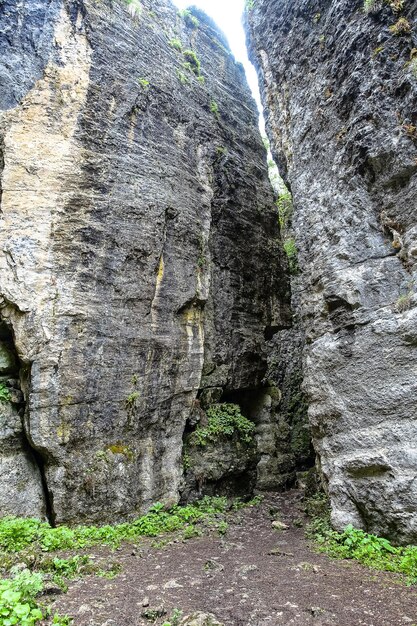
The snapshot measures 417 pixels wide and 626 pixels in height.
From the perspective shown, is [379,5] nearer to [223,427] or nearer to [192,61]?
[192,61]

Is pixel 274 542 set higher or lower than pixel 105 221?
lower

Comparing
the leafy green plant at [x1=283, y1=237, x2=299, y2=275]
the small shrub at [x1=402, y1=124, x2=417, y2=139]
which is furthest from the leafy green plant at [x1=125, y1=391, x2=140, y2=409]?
the leafy green plant at [x1=283, y1=237, x2=299, y2=275]

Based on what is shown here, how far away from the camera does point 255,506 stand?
10.2 metres

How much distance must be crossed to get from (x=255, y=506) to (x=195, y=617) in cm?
646

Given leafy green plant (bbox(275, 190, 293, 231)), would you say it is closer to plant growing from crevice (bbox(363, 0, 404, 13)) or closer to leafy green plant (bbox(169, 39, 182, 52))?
leafy green plant (bbox(169, 39, 182, 52))

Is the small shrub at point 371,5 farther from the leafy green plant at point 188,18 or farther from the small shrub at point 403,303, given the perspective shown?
the leafy green plant at point 188,18

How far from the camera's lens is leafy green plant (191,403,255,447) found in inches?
406

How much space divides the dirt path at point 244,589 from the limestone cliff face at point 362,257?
153 centimetres

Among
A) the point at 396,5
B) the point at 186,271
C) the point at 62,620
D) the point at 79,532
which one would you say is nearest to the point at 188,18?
the point at 396,5

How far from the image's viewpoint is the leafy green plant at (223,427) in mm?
10312

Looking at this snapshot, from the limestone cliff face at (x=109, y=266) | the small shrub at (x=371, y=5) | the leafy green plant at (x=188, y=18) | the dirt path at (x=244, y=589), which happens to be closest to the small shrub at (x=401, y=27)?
the small shrub at (x=371, y=5)

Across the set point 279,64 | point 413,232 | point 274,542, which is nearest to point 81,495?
point 274,542

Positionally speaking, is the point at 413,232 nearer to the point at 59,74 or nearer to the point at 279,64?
the point at 279,64

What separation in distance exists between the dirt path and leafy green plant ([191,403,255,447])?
332 centimetres
